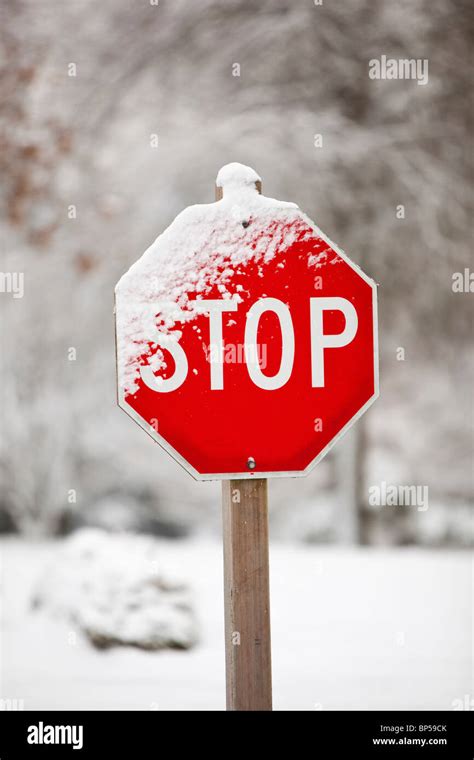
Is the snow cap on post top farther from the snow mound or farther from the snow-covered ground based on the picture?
the snow mound

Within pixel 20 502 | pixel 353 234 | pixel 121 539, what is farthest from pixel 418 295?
pixel 20 502

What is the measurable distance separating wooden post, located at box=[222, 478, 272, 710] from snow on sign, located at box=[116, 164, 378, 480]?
0.28 ft

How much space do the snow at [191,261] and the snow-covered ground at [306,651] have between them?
278 cm

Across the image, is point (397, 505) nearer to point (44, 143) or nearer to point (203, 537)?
point (203, 537)

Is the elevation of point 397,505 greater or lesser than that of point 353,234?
lesser

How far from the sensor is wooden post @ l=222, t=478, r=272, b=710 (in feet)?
7.53

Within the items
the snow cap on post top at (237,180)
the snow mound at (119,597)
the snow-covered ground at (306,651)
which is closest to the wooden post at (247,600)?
the snow cap on post top at (237,180)

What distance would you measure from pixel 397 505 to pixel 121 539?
6.94 m

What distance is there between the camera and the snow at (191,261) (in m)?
2.25

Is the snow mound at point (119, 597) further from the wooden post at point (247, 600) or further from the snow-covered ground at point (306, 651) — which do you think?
the wooden post at point (247, 600)

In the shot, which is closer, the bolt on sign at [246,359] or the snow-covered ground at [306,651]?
the bolt on sign at [246,359]

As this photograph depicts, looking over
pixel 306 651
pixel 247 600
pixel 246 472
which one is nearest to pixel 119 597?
pixel 306 651

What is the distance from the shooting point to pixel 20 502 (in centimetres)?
1154

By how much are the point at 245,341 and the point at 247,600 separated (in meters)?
0.67
